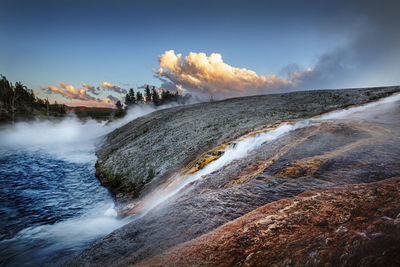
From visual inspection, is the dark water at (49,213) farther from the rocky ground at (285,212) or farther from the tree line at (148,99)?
the tree line at (148,99)

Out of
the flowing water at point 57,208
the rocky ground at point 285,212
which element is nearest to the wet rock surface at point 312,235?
the rocky ground at point 285,212

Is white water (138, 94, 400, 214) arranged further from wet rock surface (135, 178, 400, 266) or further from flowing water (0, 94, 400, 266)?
wet rock surface (135, 178, 400, 266)

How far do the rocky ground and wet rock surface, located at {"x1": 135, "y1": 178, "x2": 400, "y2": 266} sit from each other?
0.5 inches

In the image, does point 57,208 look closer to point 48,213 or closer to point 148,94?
point 48,213

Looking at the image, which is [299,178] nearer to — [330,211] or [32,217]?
[330,211]

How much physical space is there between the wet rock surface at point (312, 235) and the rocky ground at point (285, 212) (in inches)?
0.5

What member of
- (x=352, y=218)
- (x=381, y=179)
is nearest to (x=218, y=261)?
(x=352, y=218)

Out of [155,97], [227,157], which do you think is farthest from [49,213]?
[155,97]

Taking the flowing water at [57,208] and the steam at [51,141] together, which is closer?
the flowing water at [57,208]

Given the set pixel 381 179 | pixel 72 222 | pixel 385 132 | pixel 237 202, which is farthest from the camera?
pixel 72 222

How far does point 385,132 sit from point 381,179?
4.49 meters

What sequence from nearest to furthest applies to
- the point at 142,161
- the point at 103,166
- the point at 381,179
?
the point at 381,179 → the point at 142,161 → the point at 103,166

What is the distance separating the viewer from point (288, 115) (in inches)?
571

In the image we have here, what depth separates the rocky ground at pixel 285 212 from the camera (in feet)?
8.16
